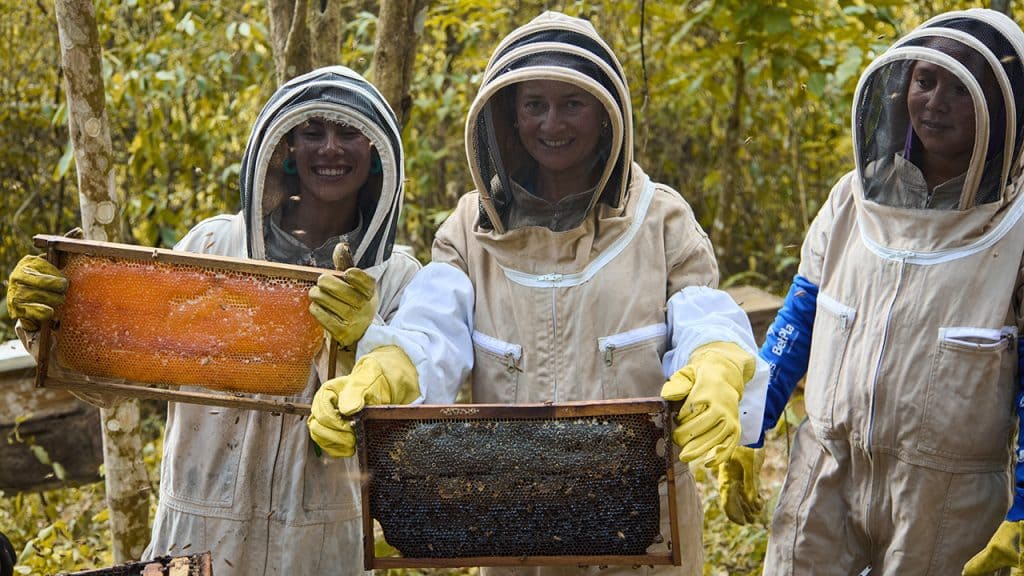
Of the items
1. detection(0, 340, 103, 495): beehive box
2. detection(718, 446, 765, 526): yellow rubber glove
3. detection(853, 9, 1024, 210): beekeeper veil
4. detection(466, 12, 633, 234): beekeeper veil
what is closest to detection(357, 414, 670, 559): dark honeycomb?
detection(466, 12, 633, 234): beekeeper veil

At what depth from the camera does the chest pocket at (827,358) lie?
288 centimetres

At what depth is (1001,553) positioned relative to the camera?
2490 millimetres

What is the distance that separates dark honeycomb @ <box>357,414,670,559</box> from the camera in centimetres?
238

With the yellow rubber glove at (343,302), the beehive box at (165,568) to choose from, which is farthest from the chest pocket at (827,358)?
the beehive box at (165,568)

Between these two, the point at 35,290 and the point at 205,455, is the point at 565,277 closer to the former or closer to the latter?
the point at 205,455

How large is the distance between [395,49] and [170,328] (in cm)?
178

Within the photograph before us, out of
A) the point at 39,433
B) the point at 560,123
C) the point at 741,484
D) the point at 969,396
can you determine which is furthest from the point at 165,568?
the point at 39,433

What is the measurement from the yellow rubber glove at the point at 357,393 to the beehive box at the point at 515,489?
5 centimetres

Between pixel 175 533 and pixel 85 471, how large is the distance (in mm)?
2163

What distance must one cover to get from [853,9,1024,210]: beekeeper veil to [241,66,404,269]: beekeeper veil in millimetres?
1403

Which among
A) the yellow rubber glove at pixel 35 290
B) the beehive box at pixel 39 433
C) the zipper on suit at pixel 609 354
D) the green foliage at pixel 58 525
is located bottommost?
the green foliage at pixel 58 525

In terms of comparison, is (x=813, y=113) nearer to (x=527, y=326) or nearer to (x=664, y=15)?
(x=664, y=15)

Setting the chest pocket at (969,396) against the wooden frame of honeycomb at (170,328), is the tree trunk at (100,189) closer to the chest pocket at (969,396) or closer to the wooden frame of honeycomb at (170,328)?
the wooden frame of honeycomb at (170,328)

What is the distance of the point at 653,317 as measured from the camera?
2.62 m
